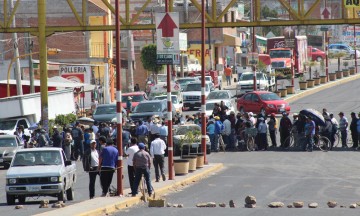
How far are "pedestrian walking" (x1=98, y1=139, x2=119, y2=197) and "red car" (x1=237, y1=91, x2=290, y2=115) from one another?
102ft

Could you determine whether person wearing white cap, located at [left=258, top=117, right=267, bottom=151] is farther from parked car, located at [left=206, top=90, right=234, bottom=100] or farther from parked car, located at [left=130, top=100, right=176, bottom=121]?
parked car, located at [left=206, top=90, right=234, bottom=100]

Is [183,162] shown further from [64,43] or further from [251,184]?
[64,43]

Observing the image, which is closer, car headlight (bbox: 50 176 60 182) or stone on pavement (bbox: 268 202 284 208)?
stone on pavement (bbox: 268 202 284 208)

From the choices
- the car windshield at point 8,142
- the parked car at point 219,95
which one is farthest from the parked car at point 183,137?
the parked car at point 219,95

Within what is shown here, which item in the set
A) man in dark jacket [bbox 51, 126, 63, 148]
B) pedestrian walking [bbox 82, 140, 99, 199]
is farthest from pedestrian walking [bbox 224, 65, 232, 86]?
pedestrian walking [bbox 82, 140, 99, 199]

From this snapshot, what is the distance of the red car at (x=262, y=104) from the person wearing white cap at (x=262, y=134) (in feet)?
36.9

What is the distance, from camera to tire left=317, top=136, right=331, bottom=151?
44719mm

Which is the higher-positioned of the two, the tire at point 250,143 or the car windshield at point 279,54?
the car windshield at point 279,54

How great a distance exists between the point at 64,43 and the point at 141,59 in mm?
11121

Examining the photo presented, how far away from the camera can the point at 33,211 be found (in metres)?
24.7

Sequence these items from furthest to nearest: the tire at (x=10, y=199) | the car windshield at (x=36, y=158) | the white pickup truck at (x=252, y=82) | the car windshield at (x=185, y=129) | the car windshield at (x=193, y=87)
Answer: the white pickup truck at (x=252, y=82)
the car windshield at (x=193, y=87)
the car windshield at (x=185, y=129)
the car windshield at (x=36, y=158)
the tire at (x=10, y=199)

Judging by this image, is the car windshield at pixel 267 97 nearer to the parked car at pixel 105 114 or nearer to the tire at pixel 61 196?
the parked car at pixel 105 114

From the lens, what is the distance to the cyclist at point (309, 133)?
144 feet

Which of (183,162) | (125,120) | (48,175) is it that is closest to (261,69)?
(125,120)
